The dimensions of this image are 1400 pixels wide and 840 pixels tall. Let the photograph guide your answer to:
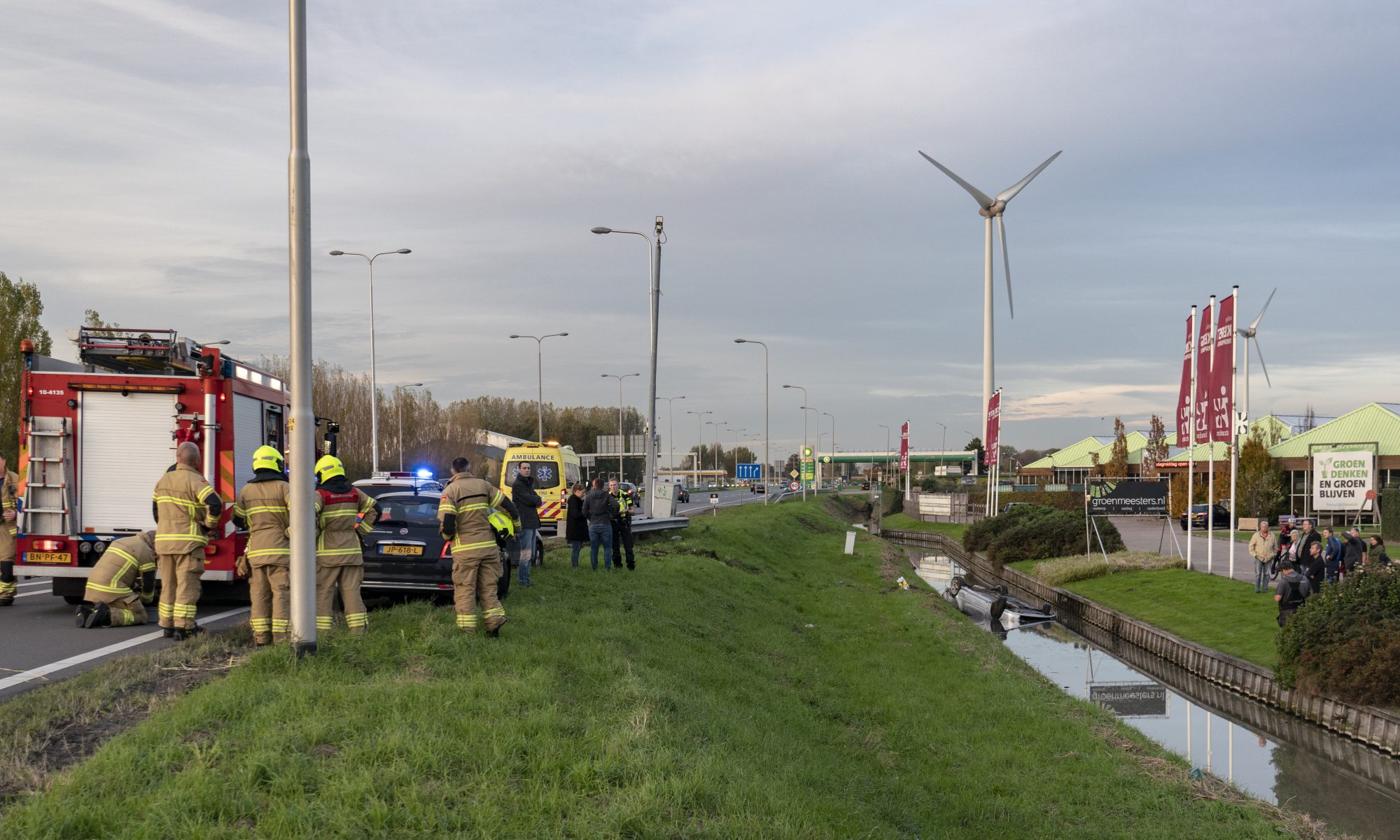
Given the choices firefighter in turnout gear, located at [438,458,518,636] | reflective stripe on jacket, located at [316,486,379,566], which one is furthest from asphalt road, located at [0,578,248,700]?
firefighter in turnout gear, located at [438,458,518,636]

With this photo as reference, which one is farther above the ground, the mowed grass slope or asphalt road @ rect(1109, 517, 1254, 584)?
the mowed grass slope

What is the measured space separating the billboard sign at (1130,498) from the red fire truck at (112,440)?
92.7 feet

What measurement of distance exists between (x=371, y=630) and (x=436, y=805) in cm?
442

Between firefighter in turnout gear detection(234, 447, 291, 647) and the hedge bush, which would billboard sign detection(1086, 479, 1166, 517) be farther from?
firefighter in turnout gear detection(234, 447, 291, 647)

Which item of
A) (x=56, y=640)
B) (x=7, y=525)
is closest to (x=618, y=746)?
(x=56, y=640)

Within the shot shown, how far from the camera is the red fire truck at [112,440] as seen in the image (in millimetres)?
12680

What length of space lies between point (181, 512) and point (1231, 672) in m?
17.4

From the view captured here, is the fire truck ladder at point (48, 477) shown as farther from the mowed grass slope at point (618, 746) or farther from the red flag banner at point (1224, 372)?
the red flag banner at point (1224, 372)

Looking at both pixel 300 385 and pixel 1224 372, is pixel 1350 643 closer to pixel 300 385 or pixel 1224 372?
pixel 1224 372

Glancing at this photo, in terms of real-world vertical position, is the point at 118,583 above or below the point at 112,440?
below

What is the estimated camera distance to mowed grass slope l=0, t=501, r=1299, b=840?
558cm

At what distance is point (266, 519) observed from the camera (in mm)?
9328

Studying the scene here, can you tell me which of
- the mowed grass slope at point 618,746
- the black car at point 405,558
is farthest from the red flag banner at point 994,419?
the black car at point 405,558

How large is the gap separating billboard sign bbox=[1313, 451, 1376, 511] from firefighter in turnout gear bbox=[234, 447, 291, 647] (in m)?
26.7
